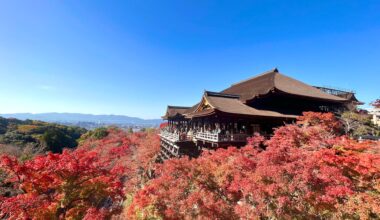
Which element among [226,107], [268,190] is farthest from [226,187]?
[226,107]

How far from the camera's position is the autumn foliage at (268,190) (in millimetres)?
5035

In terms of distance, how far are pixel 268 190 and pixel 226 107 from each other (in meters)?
8.81

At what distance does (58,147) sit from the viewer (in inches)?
1292

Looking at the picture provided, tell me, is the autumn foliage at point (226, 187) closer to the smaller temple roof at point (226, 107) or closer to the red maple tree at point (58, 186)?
the red maple tree at point (58, 186)

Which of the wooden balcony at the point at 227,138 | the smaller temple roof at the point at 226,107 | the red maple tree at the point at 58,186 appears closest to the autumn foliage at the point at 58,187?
the red maple tree at the point at 58,186

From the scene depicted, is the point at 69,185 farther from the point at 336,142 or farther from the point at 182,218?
the point at 336,142

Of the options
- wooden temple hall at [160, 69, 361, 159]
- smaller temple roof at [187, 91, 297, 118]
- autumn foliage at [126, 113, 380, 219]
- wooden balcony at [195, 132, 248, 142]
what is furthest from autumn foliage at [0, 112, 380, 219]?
wooden temple hall at [160, 69, 361, 159]

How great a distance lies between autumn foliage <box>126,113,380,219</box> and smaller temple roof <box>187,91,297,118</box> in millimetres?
6020

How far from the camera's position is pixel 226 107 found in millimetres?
13547

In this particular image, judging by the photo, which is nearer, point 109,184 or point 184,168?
point 184,168

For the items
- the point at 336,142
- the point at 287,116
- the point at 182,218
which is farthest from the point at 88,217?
the point at 287,116

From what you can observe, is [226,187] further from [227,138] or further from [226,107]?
[226,107]

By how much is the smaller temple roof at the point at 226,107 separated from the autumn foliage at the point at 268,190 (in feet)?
19.8

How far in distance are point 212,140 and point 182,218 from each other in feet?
24.8
